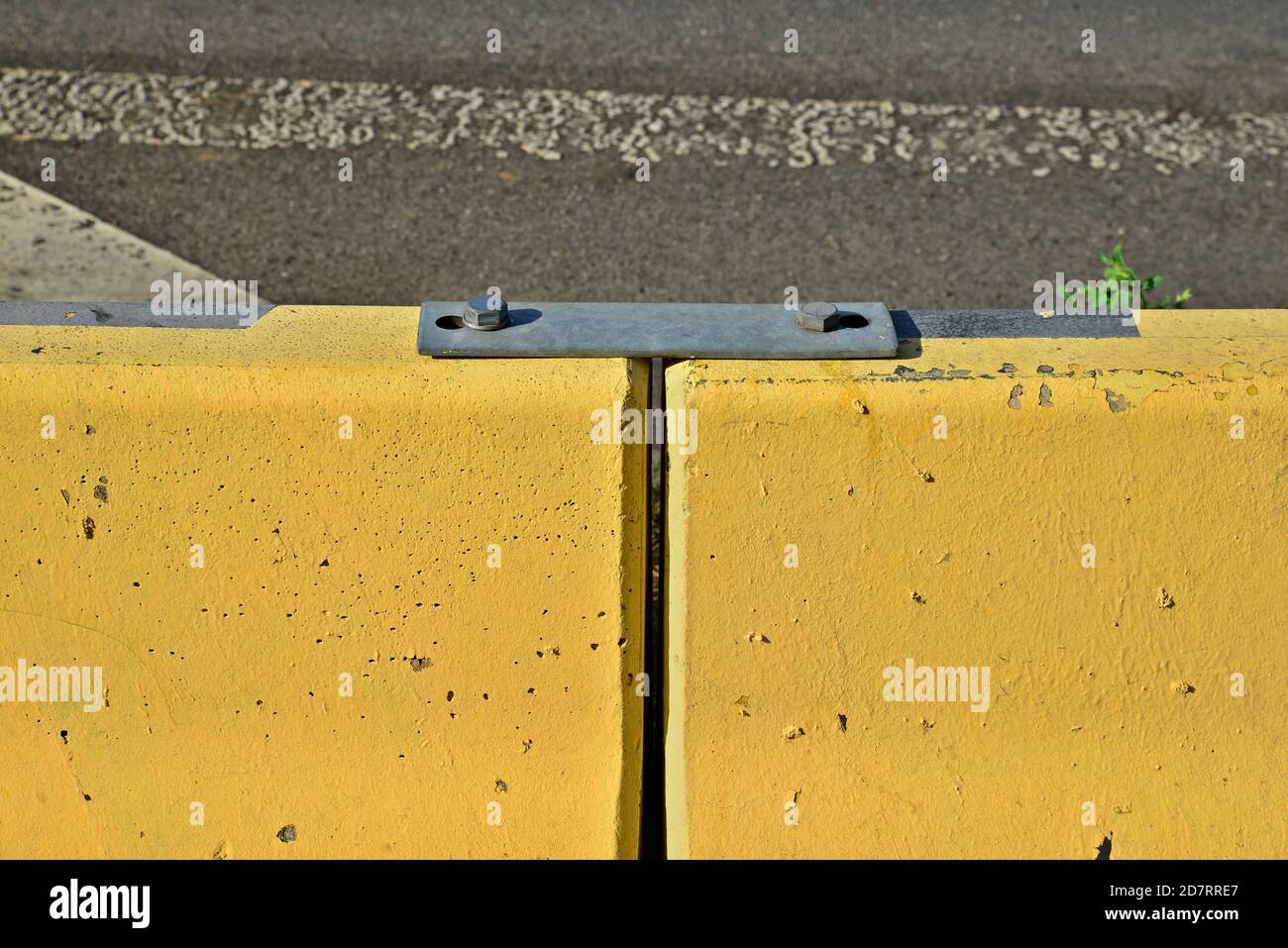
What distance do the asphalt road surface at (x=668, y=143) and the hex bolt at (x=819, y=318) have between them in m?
2.72

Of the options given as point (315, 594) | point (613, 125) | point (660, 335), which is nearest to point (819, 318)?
point (660, 335)

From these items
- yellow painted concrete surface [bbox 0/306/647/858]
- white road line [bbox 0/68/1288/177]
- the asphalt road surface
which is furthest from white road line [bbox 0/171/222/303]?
yellow painted concrete surface [bbox 0/306/647/858]

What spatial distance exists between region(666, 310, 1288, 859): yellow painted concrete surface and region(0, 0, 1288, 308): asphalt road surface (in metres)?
2.77

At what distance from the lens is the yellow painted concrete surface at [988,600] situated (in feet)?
6.12

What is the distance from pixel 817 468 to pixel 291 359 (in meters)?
0.75

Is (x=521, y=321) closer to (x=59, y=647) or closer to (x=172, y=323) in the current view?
(x=172, y=323)

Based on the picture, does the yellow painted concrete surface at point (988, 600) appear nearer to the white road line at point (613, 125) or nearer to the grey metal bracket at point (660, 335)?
the grey metal bracket at point (660, 335)

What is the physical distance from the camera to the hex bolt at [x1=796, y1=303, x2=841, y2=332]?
1.93m

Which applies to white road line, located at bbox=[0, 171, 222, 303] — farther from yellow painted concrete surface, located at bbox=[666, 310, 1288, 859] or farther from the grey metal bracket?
yellow painted concrete surface, located at bbox=[666, 310, 1288, 859]

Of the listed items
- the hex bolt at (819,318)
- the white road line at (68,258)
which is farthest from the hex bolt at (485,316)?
the white road line at (68,258)

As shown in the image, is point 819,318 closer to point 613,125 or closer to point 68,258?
point 68,258

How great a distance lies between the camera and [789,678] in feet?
6.38

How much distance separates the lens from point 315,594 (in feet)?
6.30

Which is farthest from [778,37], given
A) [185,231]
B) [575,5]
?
[185,231]
